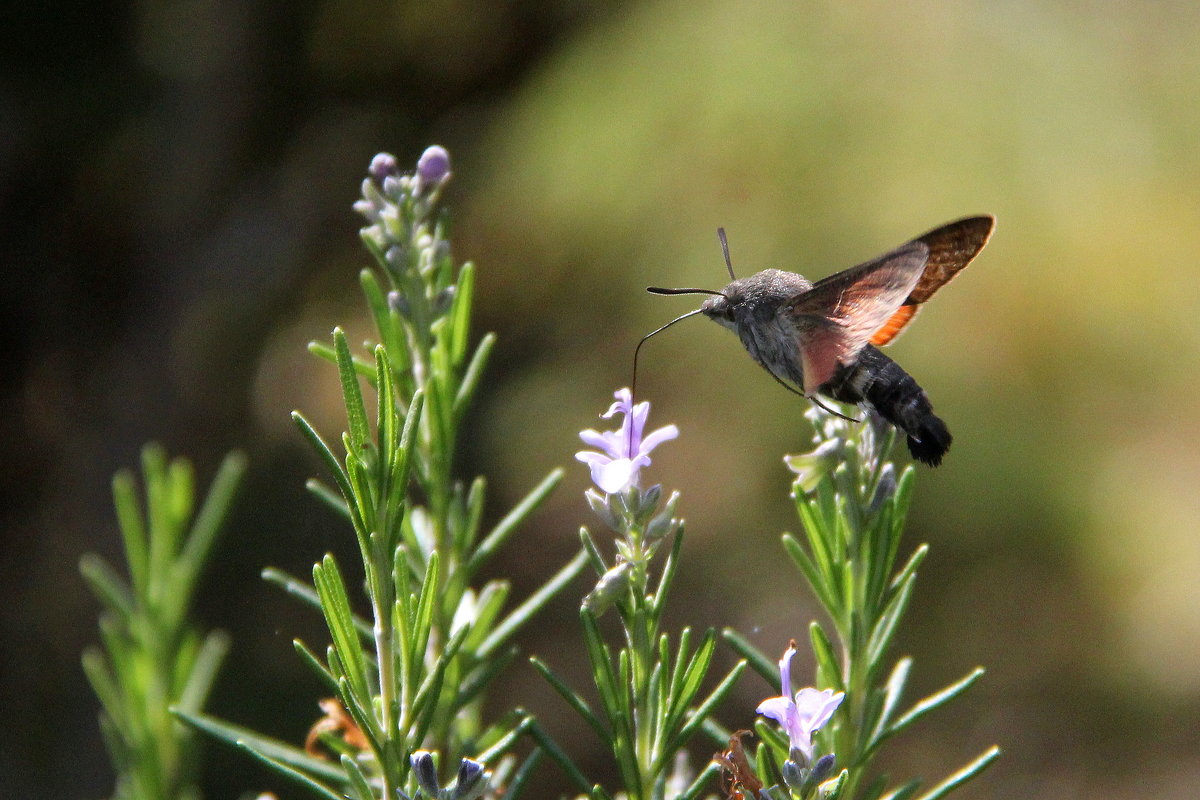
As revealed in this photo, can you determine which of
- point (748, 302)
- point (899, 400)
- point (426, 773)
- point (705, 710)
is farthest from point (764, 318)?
point (426, 773)

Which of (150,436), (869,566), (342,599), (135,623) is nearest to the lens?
(342,599)

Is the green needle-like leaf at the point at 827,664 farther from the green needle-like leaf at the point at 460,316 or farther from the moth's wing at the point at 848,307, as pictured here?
the green needle-like leaf at the point at 460,316

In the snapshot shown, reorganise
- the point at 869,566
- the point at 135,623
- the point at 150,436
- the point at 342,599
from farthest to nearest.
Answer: the point at 150,436 → the point at 135,623 → the point at 869,566 → the point at 342,599

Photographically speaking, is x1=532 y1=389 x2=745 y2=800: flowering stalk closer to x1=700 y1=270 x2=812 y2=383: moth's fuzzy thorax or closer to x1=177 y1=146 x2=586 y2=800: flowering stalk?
x1=177 y1=146 x2=586 y2=800: flowering stalk

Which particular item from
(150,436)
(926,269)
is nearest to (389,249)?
(926,269)

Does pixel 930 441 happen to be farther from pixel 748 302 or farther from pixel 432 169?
pixel 432 169

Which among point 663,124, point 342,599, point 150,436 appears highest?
point 663,124

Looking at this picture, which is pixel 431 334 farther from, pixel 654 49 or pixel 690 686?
pixel 654 49
